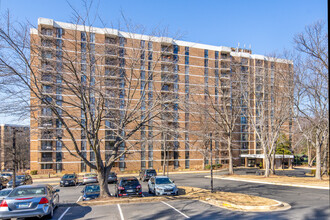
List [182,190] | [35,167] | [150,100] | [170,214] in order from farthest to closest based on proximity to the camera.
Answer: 1. [35,167]
2. [182,190]
3. [150,100]
4. [170,214]

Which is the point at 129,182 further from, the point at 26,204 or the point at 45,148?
the point at 45,148

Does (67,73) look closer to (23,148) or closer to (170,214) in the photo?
(170,214)

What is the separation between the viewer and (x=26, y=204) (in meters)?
8.96

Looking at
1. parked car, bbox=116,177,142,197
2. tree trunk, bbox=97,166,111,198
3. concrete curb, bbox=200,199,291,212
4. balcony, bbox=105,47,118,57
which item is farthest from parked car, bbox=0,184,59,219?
balcony, bbox=105,47,118,57

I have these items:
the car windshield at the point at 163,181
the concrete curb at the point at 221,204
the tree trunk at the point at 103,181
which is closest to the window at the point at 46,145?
the car windshield at the point at 163,181

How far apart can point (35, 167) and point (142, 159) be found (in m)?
18.9

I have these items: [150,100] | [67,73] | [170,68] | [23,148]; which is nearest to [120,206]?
[150,100]

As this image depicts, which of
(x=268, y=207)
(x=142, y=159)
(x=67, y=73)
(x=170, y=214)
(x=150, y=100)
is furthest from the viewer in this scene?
(x=142, y=159)

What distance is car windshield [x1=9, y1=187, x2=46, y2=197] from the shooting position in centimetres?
942

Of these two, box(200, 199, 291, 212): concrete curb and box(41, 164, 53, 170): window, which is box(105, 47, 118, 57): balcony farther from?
box(41, 164, 53, 170): window

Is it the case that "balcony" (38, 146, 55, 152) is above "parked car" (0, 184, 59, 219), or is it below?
below

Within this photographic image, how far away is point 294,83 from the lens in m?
23.8

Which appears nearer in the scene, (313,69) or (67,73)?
(67,73)

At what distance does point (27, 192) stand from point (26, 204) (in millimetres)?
781
